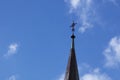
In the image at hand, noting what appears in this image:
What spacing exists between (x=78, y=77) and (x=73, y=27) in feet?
23.9

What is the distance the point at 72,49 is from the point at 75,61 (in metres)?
2.05

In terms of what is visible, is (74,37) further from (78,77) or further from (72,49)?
(78,77)

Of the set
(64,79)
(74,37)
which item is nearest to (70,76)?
(64,79)

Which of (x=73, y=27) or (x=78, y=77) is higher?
(x=73, y=27)

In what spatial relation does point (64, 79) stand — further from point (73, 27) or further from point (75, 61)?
point (73, 27)

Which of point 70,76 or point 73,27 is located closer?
point 70,76

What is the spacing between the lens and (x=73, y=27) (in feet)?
215

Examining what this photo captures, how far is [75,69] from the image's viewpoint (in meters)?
60.9

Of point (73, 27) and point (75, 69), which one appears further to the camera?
point (73, 27)

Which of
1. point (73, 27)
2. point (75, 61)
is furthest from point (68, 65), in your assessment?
point (73, 27)

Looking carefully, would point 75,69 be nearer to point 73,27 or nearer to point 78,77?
point 78,77

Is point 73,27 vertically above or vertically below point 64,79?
above

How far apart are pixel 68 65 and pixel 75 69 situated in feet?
3.18

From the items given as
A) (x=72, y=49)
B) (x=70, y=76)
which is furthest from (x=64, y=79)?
(x=72, y=49)
